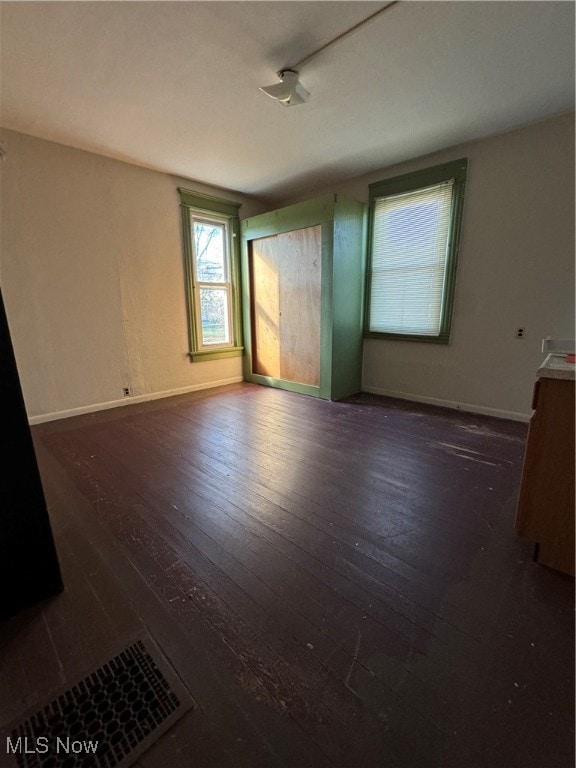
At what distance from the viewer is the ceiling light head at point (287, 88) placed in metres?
2.18

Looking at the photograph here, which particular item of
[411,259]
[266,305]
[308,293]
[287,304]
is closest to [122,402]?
[266,305]

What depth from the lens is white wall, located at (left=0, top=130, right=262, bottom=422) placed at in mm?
3061

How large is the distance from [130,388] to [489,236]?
13.9 ft

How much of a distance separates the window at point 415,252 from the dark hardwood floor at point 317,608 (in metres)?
1.84

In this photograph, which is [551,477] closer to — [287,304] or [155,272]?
[287,304]

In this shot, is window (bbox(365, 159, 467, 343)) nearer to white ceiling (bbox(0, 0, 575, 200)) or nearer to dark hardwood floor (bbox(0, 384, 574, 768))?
white ceiling (bbox(0, 0, 575, 200))

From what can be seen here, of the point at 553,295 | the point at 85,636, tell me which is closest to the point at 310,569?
the point at 85,636

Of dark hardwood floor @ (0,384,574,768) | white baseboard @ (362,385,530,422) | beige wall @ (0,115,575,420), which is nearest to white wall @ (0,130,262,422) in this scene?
beige wall @ (0,115,575,420)

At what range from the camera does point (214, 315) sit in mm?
4742

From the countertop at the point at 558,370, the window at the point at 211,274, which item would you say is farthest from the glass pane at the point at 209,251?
the countertop at the point at 558,370

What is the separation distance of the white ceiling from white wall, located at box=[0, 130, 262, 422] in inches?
14.1

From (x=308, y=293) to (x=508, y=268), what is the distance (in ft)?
6.79

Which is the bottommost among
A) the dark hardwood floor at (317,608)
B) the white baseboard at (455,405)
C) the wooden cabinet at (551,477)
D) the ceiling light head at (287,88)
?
the dark hardwood floor at (317,608)

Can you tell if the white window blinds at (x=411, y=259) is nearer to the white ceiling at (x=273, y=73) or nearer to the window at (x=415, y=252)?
the window at (x=415, y=252)
